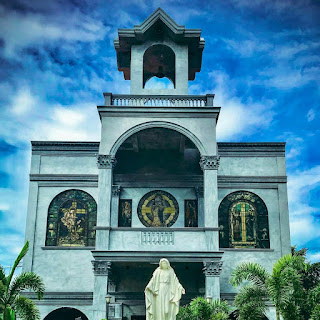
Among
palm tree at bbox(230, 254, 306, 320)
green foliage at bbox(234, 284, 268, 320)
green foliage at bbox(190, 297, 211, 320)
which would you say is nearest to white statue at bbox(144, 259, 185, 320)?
green foliage at bbox(190, 297, 211, 320)

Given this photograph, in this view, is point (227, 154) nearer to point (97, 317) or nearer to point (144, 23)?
point (144, 23)

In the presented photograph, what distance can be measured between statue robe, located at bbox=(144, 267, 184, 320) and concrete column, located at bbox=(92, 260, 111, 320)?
7.83 metres

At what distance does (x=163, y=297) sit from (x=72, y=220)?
13893 mm

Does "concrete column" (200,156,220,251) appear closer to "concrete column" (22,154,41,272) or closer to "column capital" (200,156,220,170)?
"column capital" (200,156,220,170)

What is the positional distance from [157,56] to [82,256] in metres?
11.6

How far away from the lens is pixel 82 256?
28.7 m

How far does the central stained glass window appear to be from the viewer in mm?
29203

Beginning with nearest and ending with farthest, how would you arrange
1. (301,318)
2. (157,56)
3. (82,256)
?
(301,318) → (82,256) → (157,56)

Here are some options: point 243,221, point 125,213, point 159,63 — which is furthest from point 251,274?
point 159,63

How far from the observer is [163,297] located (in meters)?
16.3

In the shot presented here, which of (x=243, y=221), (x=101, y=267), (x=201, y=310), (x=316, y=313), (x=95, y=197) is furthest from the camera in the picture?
(x=95, y=197)

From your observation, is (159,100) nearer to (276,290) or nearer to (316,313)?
(276,290)

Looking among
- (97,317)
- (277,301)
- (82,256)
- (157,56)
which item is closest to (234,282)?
(277,301)

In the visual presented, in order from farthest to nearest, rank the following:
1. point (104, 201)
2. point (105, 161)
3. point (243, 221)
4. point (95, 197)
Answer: point (95, 197)
point (243, 221)
point (105, 161)
point (104, 201)
